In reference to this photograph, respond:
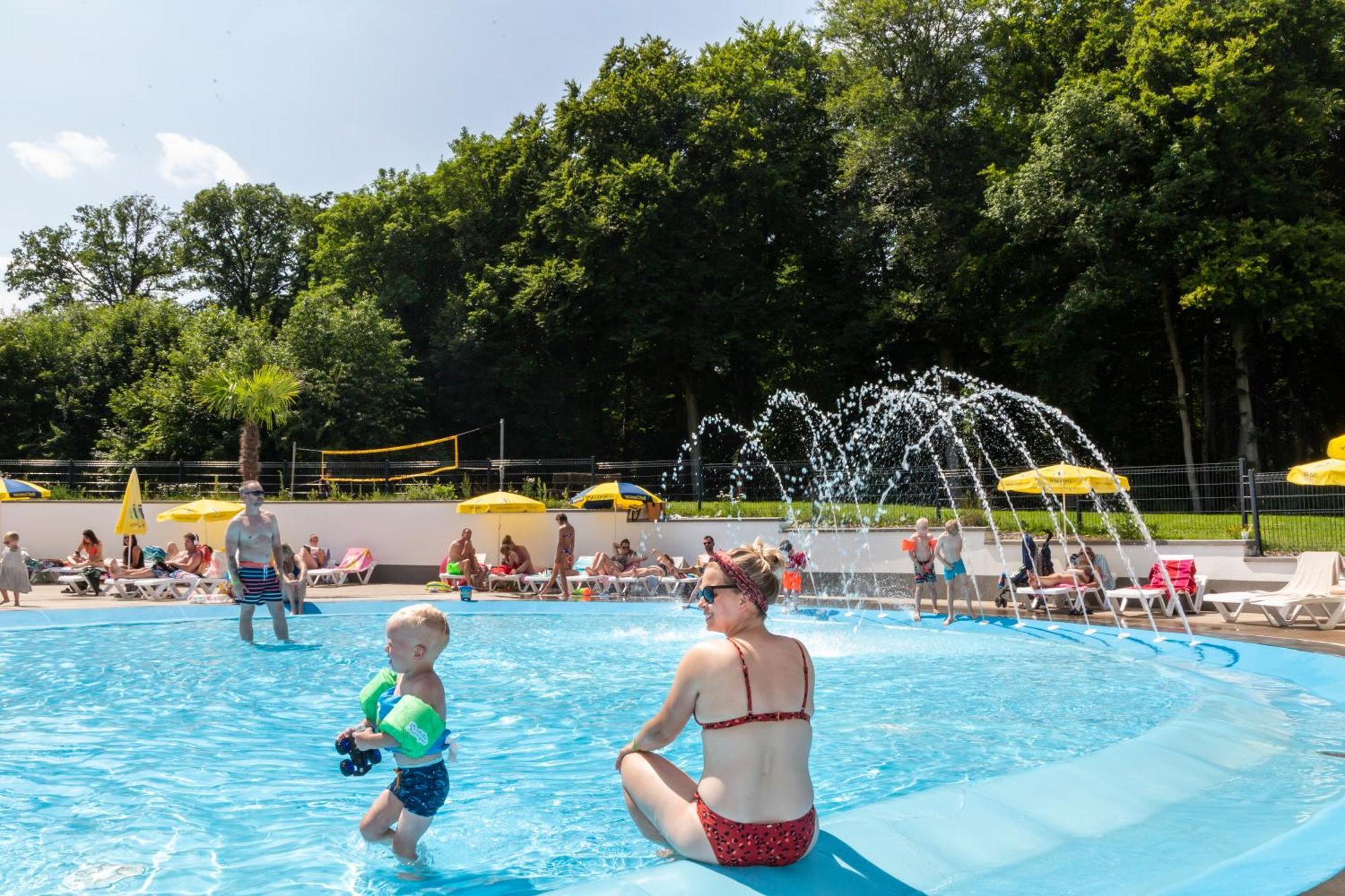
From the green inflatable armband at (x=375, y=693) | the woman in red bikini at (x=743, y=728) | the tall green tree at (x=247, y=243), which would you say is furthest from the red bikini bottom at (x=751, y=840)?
the tall green tree at (x=247, y=243)

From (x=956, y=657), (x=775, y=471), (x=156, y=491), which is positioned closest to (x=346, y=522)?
(x=156, y=491)

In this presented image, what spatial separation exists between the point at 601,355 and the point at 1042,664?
99.7ft

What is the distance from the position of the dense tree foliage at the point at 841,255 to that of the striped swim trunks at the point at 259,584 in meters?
23.2

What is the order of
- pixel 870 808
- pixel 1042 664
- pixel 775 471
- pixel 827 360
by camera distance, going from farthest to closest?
1. pixel 827 360
2. pixel 775 471
3. pixel 1042 664
4. pixel 870 808

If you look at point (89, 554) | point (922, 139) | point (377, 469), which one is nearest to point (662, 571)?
point (377, 469)

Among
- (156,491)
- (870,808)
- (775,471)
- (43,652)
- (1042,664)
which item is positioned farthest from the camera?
(156,491)

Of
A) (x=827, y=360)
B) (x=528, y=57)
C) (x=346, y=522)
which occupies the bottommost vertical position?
(x=346, y=522)

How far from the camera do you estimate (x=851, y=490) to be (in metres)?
23.7

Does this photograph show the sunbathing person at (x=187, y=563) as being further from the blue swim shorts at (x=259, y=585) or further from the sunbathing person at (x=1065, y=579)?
the sunbathing person at (x=1065, y=579)

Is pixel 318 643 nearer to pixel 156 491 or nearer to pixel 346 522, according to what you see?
pixel 346 522

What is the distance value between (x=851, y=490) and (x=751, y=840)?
20118 millimetres

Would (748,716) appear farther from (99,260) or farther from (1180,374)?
(99,260)

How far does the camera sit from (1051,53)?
36375 mm

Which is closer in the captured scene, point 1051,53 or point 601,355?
point 1051,53
